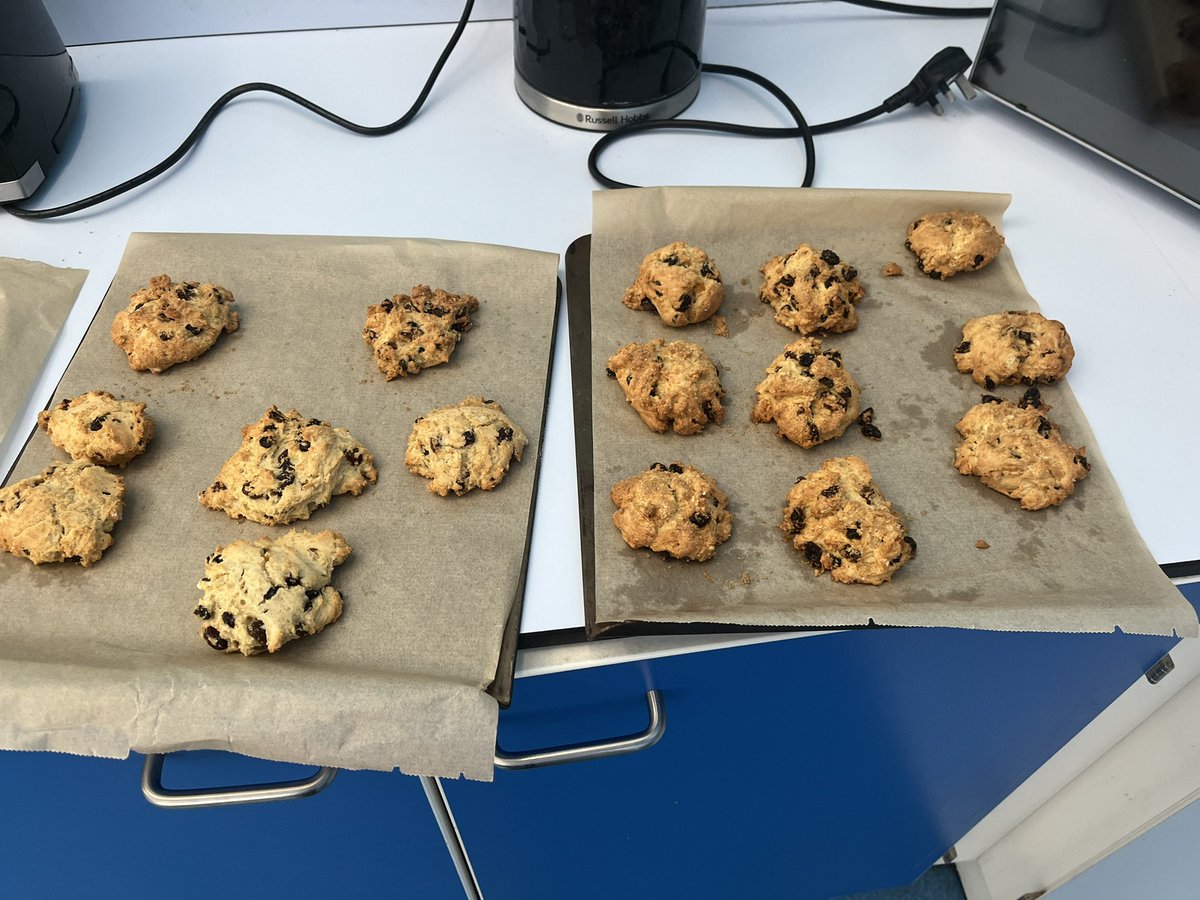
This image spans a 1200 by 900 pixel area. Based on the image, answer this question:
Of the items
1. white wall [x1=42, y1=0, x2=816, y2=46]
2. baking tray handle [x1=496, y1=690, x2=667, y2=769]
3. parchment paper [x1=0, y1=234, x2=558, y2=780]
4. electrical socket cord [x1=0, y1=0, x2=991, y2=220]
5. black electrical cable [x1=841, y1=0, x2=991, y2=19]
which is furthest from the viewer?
black electrical cable [x1=841, y1=0, x2=991, y2=19]

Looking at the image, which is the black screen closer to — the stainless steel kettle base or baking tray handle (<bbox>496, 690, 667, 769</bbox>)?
the stainless steel kettle base

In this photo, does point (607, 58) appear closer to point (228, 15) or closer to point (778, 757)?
point (228, 15)

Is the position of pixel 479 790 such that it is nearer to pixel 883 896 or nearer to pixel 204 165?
pixel 204 165

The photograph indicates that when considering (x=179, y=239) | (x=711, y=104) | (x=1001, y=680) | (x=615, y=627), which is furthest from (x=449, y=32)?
(x=1001, y=680)

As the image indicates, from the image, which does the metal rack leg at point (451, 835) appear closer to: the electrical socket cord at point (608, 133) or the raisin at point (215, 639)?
the raisin at point (215, 639)

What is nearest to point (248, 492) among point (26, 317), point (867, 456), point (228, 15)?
point (26, 317)

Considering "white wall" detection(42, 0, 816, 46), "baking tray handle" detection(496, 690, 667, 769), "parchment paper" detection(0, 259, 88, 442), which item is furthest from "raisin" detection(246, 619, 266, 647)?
"white wall" detection(42, 0, 816, 46)

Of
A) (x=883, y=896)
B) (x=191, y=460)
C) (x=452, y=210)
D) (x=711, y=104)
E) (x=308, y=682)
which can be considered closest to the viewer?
(x=308, y=682)
